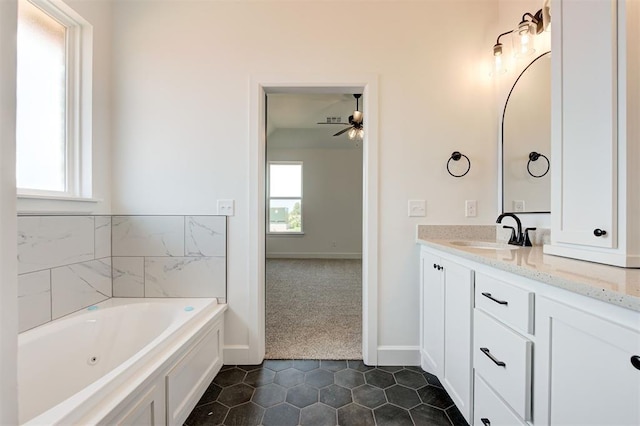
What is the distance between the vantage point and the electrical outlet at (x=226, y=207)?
6.50 feet

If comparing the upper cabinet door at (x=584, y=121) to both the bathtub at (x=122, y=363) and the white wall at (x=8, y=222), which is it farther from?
the bathtub at (x=122, y=363)

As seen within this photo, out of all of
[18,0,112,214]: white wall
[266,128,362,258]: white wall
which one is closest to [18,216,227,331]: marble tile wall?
[18,0,112,214]: white wall

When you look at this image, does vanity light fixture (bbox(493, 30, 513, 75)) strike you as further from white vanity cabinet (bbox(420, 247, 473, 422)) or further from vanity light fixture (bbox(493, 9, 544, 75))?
white vanity cabinet (bbox(420, 247, 473, 422))

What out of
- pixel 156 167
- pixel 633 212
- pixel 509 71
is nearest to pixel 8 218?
pixel 156 167

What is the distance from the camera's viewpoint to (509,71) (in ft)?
6.19

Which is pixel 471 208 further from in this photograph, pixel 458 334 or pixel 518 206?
pixel 458 334

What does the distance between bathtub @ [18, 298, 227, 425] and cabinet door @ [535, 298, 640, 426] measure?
4.72ft

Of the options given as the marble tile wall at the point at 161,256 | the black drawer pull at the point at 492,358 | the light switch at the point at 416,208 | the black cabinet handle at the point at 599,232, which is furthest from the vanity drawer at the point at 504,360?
the marble tile wall at the point at 161,256

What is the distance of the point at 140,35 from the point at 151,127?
68 centimetres

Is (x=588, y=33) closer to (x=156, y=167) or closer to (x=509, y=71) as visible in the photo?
(x=509, y=71)

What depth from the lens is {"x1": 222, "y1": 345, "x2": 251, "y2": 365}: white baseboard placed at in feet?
6.43

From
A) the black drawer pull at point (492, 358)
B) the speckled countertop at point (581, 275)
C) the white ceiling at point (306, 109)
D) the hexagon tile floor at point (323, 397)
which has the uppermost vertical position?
the white ceiling at point (306, 109)

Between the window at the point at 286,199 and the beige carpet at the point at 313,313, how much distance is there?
1.37 meters

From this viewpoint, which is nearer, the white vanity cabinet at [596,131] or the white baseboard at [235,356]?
the white vanity cabinet at [596,131]
